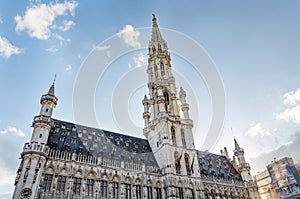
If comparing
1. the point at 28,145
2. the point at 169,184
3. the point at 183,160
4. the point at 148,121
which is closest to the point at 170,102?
the point at 148,121

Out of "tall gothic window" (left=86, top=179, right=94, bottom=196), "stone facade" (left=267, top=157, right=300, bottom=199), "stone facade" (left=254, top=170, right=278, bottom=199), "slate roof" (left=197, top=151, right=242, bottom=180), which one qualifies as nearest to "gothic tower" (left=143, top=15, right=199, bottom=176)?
"slate roof" (left=197, top=151, right=242, bottom=180)

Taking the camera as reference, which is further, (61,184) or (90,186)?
(90,186)

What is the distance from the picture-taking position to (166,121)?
50.9 meters

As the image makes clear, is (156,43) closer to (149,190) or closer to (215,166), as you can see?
(215,166)

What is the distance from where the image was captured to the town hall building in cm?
3372

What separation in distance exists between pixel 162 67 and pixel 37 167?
42.2 metres

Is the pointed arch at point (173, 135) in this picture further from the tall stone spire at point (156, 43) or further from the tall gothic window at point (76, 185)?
the tall stone spire at point (156, 43)

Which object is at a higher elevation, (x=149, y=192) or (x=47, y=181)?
(x=47, y=181)

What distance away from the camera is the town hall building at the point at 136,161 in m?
33.7

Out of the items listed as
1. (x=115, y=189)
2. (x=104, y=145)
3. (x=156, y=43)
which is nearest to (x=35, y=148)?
(x=104, y=145)

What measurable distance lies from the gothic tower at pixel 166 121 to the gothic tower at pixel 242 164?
17788 millimetres

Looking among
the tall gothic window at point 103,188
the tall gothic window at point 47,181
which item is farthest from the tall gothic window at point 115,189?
the tall gothic window at point 47,181

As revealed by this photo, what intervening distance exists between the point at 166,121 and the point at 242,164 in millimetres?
26422

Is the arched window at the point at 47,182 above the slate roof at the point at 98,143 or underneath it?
underneath
